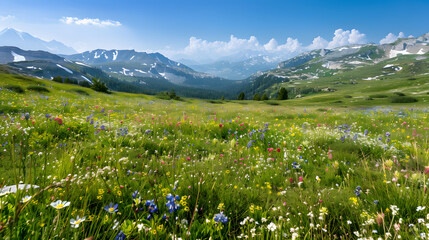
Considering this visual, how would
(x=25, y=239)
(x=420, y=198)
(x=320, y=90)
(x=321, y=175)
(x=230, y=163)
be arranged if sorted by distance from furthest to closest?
(x=320, y=90) < (x=230, y=163) < (x=321, y=175) < (x=420, y=198) < (x=25, y=239)

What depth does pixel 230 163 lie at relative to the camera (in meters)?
4.30

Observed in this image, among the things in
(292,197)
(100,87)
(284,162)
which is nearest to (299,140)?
(284,162)

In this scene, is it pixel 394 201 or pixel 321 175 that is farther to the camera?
pixel 321 175

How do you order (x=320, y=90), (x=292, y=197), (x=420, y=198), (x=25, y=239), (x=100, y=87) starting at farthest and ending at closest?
(x=320, y=90) → (x=100, y=87) → (x=292, y=197) → (x=420, y=198) → (x=25, y=239)

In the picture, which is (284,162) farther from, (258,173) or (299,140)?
(299,140)

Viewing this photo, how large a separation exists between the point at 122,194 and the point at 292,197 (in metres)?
2.56

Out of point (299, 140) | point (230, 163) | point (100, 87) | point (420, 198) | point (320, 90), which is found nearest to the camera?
point (420, 198)

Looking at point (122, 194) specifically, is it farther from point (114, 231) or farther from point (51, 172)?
point (51, 172)

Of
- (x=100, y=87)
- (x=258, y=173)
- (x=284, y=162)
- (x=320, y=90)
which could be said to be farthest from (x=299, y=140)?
(x=320, y=90)

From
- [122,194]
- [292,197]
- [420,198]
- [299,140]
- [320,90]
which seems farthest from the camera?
[320,90]

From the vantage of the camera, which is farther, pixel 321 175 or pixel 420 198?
pixel 321 175

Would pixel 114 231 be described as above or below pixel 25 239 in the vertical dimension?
below

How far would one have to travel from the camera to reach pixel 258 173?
3771 millimetres

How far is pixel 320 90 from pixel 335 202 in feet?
712
